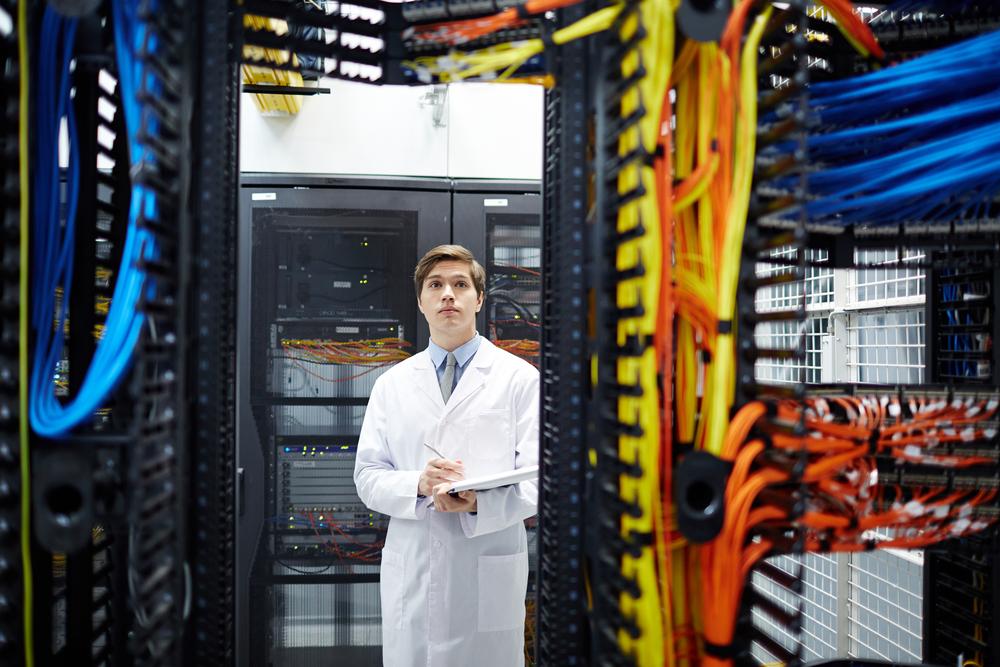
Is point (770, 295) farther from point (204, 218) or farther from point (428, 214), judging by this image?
point (204, 218)

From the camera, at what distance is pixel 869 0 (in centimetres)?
116

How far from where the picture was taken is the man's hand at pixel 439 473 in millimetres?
1870

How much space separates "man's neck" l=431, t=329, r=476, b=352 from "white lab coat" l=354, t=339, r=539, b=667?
3.5 inches

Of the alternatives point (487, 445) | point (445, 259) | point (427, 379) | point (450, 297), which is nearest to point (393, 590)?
point (487, 445)

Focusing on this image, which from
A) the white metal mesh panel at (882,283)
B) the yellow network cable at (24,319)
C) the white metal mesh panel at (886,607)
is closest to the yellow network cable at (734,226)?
the yellow network cable at (24,319)

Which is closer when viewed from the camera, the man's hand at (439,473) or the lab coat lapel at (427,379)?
the man's hand at (439,473)

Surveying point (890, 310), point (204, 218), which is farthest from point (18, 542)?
point (890, 310)

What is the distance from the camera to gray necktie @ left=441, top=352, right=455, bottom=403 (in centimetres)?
217

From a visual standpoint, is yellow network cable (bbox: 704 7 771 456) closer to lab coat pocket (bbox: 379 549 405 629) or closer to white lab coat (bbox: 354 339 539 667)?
white lab coat (bbox: 354 339 539 667)

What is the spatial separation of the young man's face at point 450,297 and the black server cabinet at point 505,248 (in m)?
0.56

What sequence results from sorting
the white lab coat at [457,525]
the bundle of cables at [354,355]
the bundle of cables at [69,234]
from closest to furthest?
the bundle of cables at [69,234]
the white lab coat at [457,525]
the bundle of cables at [354,355]

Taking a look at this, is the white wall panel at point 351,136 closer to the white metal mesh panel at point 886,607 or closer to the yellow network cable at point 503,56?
the yellow network cable at point 503,56

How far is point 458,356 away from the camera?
220cm

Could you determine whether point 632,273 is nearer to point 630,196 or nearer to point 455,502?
point 630,196
